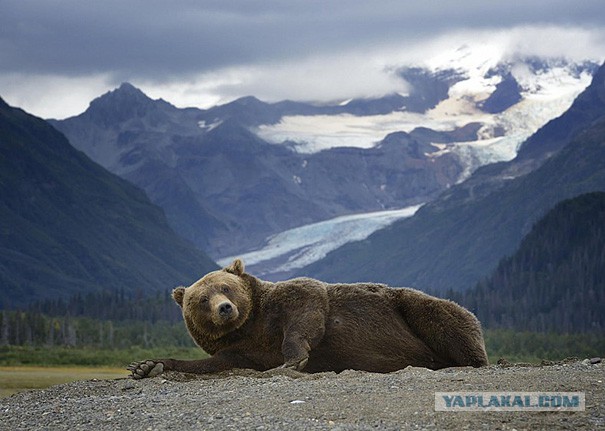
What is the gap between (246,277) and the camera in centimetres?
2108

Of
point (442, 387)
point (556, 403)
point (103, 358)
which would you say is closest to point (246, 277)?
point (442, 387)

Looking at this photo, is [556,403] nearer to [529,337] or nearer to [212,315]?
[212,315]

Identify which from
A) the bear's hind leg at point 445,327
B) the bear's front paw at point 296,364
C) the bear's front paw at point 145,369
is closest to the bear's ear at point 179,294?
the bear's front paw at point 145,369

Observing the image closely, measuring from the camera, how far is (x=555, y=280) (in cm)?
17275

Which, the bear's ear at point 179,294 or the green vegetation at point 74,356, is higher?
the bear's ear at point 179,294

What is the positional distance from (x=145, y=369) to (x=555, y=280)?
158 m

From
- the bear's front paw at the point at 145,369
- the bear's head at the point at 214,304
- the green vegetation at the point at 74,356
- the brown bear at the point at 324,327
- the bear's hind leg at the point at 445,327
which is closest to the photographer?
the bear's front paw at the point at 145,369

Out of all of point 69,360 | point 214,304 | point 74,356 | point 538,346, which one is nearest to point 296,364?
point 214,304

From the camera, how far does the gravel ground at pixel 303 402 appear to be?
1391cm

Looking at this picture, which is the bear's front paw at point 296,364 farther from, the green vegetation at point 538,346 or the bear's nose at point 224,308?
the green vegetation at point 538,346

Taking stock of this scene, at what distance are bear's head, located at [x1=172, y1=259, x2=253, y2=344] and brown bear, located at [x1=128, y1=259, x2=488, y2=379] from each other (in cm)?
2

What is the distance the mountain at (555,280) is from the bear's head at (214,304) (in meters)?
120

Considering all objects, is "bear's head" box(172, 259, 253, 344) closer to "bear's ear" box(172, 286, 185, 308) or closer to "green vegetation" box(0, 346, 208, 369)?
"bear's ear" box(172, 286, 185, 308)

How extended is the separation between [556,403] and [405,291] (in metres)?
6.94
